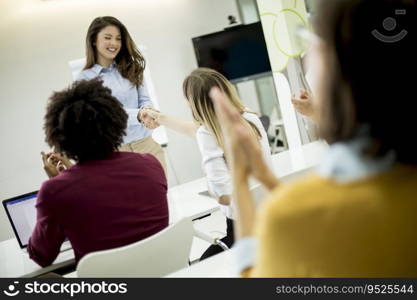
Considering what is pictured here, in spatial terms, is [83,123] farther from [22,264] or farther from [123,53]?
[123,53]

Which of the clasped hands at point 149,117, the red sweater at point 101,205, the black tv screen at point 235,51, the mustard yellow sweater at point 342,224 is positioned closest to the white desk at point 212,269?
the red sweater at point 101,205

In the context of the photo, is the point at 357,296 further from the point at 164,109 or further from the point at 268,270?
the point at 164,109

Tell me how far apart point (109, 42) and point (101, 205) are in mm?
1732

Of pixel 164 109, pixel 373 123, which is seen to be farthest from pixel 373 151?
pixel 164 109

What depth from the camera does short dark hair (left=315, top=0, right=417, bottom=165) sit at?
804 millimetres

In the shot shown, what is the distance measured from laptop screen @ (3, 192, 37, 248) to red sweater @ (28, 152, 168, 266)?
0.43m

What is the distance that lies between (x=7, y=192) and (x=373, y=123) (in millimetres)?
4262

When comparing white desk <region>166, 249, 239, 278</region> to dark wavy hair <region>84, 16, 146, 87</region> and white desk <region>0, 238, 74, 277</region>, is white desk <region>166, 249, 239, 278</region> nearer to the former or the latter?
white desk <region>0, 238, 74, 277</region>

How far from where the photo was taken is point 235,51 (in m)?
4.89

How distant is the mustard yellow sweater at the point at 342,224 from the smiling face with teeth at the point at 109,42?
2.42 metres

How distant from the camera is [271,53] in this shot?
384cm

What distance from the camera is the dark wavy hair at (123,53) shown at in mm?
3014

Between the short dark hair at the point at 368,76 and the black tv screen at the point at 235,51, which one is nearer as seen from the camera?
the short dark hair at the point at 368,76

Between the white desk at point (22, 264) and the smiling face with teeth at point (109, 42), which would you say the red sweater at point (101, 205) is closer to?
the white desk at point (22, 264)
